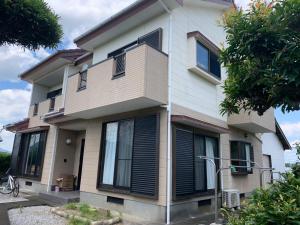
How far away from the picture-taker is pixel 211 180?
9.76m

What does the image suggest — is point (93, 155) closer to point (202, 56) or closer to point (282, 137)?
point (202, 56)

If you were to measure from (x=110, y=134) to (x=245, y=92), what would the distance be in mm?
5861

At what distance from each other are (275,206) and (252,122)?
8.85 m

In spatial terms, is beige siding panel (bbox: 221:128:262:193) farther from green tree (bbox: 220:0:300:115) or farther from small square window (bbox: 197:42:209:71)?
green tree (bbox: 220:0:300:115)

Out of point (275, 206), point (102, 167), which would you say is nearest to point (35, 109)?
point (102, 167)

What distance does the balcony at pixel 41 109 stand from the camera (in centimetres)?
1306

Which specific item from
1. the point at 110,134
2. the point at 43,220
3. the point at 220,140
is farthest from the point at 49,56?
the point at 220,140

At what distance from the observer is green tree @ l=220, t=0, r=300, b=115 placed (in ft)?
12.9

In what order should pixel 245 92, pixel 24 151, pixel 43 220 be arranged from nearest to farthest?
pixel 245 92 → pixel 43 220 → pixel 24 151

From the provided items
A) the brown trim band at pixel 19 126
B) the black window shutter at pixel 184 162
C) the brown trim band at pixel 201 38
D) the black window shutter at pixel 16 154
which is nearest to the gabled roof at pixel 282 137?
the brown trim band at pixel 201 38

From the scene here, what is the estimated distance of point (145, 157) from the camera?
7.97m

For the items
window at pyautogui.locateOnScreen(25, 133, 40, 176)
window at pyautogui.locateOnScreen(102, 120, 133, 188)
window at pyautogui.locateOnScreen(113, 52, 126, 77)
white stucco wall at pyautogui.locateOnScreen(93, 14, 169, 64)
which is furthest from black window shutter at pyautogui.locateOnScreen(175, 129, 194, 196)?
window at pyautogui.locateOnScreen(25, 133, 40, 176)

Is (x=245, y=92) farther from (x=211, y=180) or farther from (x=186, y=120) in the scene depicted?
(x=211, y=180)

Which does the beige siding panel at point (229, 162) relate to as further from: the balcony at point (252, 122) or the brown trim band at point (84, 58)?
the brown trim band at point (84, 58)
